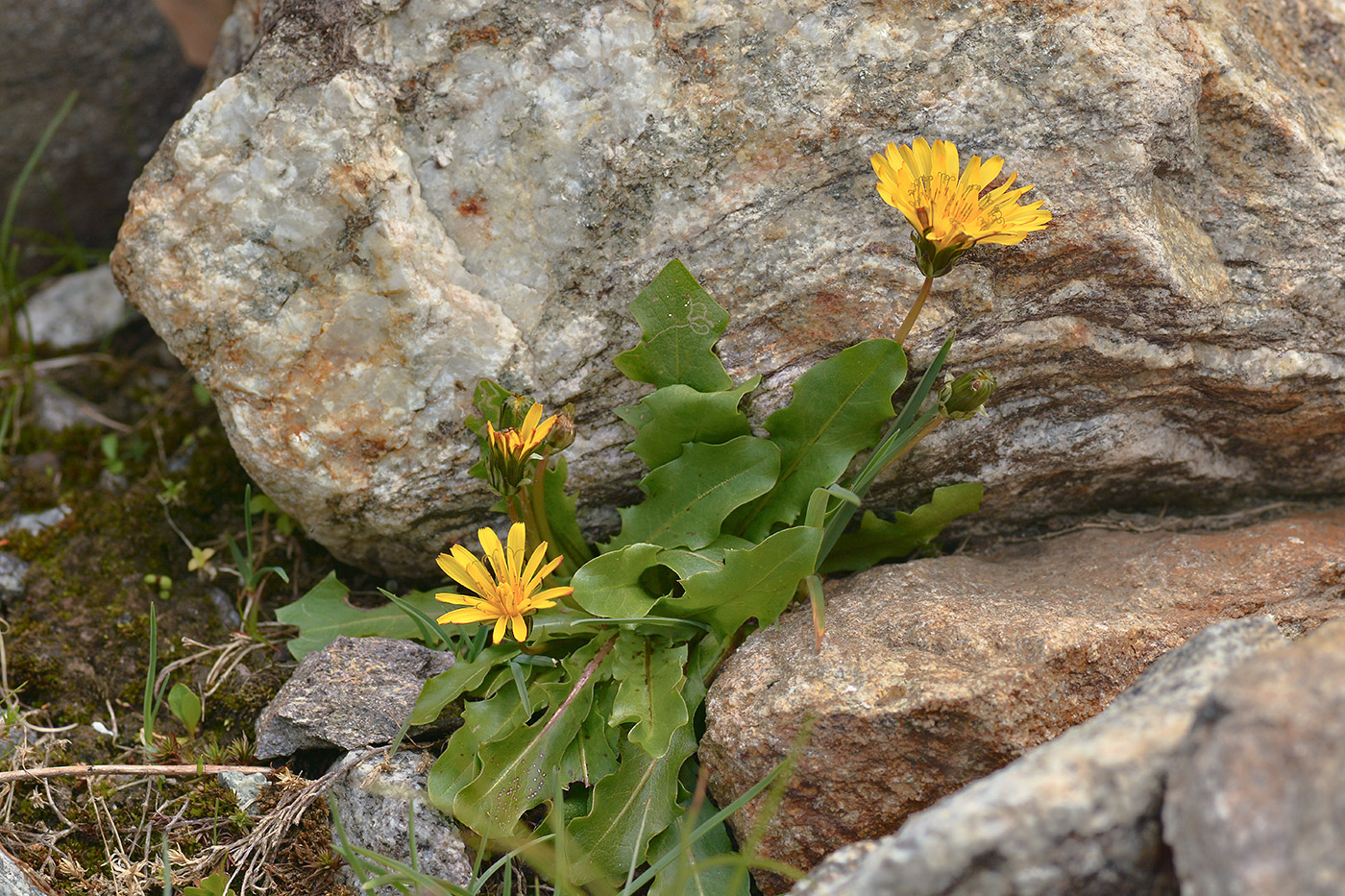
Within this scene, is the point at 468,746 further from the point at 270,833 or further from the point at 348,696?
the point at 270,833

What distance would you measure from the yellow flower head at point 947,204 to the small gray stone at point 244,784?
205cm

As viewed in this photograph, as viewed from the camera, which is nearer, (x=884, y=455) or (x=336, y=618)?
(x=884, y=455)

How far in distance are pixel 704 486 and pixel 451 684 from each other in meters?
0.81

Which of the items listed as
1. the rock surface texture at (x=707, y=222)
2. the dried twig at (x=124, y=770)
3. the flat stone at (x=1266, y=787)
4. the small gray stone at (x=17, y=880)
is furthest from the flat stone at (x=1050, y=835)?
the small gray stone at (x=17, y=880)

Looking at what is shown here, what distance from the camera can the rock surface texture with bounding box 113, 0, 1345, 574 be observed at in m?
2.41

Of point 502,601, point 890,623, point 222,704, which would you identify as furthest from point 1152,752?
point 222,704

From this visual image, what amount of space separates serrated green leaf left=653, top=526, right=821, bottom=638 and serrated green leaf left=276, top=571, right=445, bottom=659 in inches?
31.3

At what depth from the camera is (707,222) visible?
250 centimetres

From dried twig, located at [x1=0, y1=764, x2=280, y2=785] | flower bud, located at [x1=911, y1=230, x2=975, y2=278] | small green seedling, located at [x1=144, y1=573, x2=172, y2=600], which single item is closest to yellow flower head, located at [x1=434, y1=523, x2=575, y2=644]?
dried twig, located at [x1=0, y1=764, x2=280, y2=785]

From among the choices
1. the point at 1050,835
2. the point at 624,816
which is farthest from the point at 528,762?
the point at 1050,835

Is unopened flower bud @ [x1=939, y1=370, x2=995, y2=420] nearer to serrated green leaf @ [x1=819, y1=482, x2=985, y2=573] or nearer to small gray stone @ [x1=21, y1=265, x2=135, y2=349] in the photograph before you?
serrated green leaf @ [x1=819, y1=482, x2=985, y2=573]

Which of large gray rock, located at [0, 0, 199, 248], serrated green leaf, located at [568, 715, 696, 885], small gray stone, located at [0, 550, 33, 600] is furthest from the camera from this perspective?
large gray rock, located at [0, 0, 199, 248]

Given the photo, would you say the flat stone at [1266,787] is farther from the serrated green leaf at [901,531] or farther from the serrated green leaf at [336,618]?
the serrated green leaf at [336,618]

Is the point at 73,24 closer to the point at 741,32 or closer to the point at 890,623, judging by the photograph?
the point at 741,32
